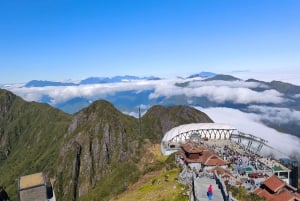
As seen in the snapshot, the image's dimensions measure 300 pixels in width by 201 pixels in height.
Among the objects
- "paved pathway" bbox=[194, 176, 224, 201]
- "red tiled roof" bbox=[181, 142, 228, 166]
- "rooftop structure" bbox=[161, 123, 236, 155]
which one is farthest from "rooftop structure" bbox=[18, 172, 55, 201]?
"rooftop structure" bbox=[161, 123, 236, 155]

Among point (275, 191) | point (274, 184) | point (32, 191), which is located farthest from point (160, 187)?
point (32, 191)

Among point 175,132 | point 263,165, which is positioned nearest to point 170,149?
point 175,132

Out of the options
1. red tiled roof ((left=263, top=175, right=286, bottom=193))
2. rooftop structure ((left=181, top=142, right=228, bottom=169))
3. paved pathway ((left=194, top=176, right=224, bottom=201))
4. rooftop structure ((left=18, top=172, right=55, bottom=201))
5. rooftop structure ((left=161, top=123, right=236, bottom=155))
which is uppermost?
paved pathway ((left=194, top=176, right=224, bottom=201))

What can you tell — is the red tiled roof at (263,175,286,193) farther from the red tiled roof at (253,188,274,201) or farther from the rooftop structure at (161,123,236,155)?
the rooftop structure at (161,123,236,155)

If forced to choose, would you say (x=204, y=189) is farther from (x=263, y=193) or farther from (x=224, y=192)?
(x=263, y=193)

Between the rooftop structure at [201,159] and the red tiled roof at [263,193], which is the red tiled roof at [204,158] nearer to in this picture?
the rooftop structure at [201,159]
